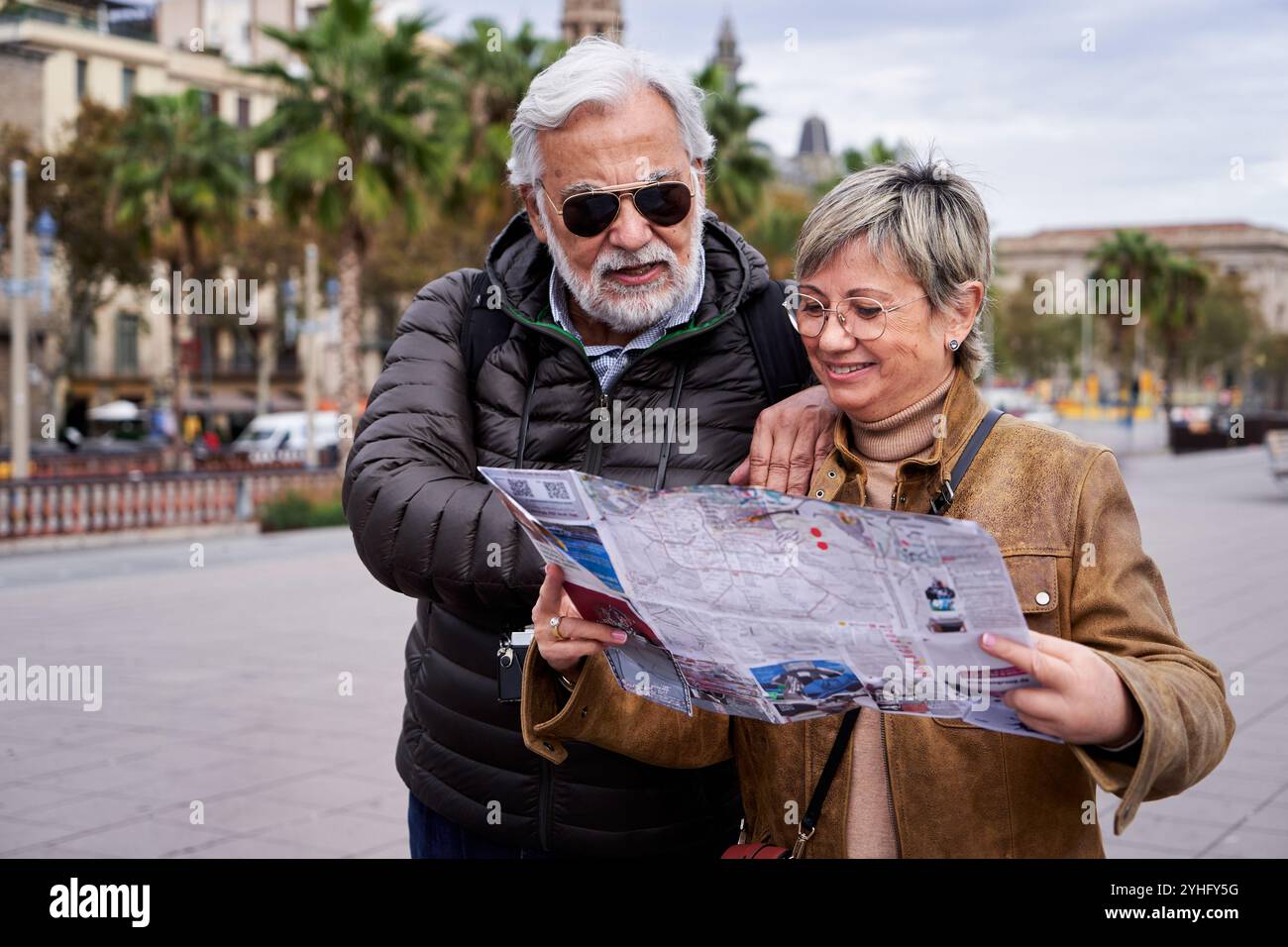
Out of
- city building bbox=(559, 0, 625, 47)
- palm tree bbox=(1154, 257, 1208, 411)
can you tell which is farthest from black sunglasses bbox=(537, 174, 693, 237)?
palm tree bbox=(1154, 257, 1208, 411)

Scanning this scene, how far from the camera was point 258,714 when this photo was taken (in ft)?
23.4

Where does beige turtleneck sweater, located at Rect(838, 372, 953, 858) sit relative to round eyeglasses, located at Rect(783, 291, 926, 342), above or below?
below

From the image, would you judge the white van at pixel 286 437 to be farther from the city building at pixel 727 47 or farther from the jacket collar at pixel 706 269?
the city building at pixel 727 47

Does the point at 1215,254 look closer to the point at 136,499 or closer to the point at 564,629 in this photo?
the point at 136,499

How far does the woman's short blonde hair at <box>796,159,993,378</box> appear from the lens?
188 cm

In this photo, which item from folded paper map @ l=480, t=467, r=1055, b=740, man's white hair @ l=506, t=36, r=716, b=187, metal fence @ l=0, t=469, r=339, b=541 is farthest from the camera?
metal fence @ l=0, t=469, r=339, b=541

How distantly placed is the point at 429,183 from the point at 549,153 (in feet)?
68.0

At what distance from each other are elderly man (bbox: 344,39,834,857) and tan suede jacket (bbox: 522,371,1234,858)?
0.24 metres

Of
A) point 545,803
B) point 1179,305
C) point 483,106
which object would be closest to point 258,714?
point 545,803

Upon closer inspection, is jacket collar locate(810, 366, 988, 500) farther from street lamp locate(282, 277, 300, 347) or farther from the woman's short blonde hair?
street lamp locate(282, 277, 300, 347)

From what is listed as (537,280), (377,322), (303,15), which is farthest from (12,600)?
(303,15)

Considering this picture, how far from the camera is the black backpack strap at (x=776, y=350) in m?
2.28
